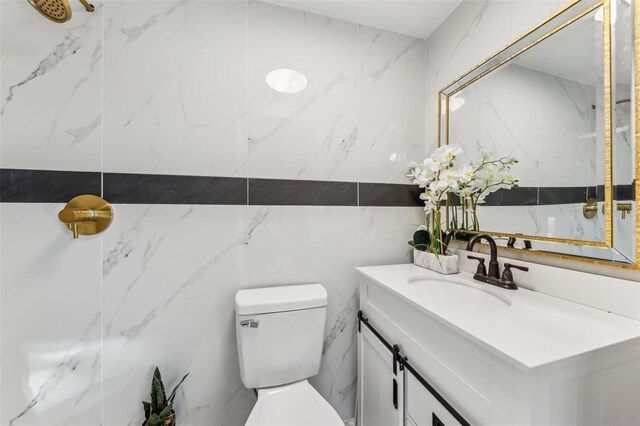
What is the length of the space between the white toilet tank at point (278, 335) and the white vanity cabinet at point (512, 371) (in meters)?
0.38

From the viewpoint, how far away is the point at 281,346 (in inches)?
42.3

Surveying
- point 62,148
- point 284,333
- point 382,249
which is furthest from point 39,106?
point 382,249

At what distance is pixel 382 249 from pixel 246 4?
1.44 meters

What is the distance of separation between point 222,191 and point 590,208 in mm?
1384

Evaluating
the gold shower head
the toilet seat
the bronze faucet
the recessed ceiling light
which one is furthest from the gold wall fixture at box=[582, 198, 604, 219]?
the gold shower head

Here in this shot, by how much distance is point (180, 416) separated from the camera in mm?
1127

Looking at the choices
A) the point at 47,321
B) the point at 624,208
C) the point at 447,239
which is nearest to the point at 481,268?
the point at 447,239

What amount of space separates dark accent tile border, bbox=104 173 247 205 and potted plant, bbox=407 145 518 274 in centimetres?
93

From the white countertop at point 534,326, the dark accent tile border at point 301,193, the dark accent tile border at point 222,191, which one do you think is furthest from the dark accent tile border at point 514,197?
the dark accent tile border at point 301,193

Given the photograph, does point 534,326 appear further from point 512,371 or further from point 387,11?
point 387,11

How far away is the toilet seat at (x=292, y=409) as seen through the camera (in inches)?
35.8

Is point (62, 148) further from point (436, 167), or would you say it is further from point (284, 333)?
point (436, 167)

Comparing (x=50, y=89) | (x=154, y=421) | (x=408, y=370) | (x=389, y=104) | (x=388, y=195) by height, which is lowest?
(x=154, y=421)

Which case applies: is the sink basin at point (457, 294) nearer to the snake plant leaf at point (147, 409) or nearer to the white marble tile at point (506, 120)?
the white marble tile at point (506, 120)
